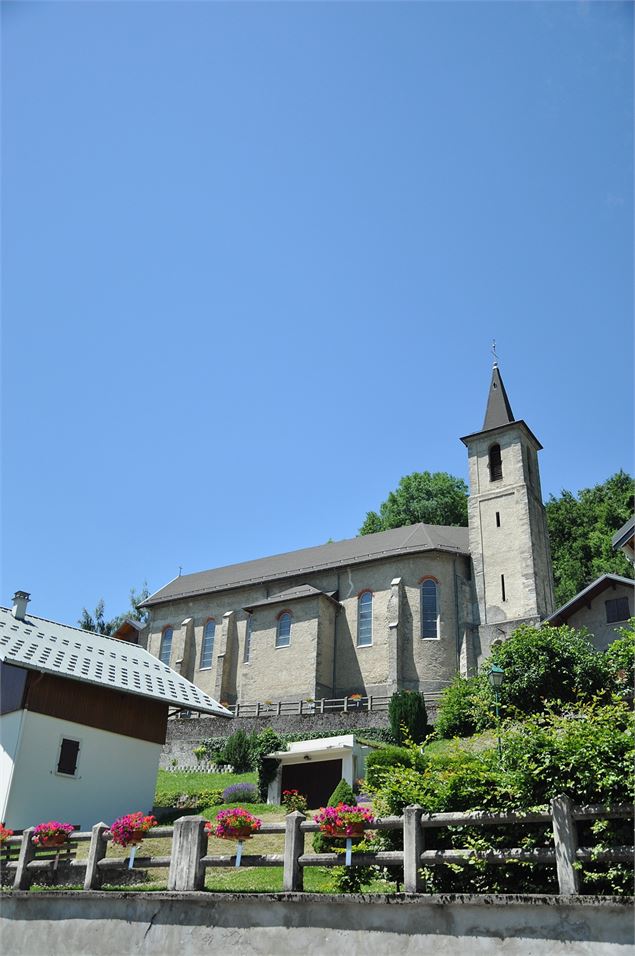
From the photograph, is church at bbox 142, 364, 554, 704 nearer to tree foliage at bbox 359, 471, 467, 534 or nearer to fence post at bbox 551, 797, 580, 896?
tree foliage at bbox 359, 471, 467, 534

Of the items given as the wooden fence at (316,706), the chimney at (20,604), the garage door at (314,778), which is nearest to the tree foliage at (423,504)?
the wooden fence at (316,706)

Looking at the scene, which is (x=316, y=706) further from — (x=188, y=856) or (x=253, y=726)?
(x=188, y=856)

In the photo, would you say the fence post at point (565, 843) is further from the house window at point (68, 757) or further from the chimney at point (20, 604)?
the chimney at point (20, 604)

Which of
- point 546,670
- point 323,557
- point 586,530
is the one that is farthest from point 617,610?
point 586,530

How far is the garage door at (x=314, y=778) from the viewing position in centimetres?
2462

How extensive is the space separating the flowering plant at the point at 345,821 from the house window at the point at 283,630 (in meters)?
32.0

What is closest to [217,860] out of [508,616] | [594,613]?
[594,613]

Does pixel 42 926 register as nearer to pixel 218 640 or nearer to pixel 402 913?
pixel 402 913

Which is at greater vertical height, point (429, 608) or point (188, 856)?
A: point (429, 608)

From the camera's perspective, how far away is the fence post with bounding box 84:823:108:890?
36.5ft

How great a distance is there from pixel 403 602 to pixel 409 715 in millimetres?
9555

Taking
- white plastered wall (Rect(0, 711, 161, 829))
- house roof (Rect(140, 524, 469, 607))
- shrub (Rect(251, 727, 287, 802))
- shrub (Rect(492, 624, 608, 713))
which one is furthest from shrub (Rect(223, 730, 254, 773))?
house roof (Rect(140, 524, 469, 607))

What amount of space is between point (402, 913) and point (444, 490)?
5308 centimetres

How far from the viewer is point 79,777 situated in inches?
773
